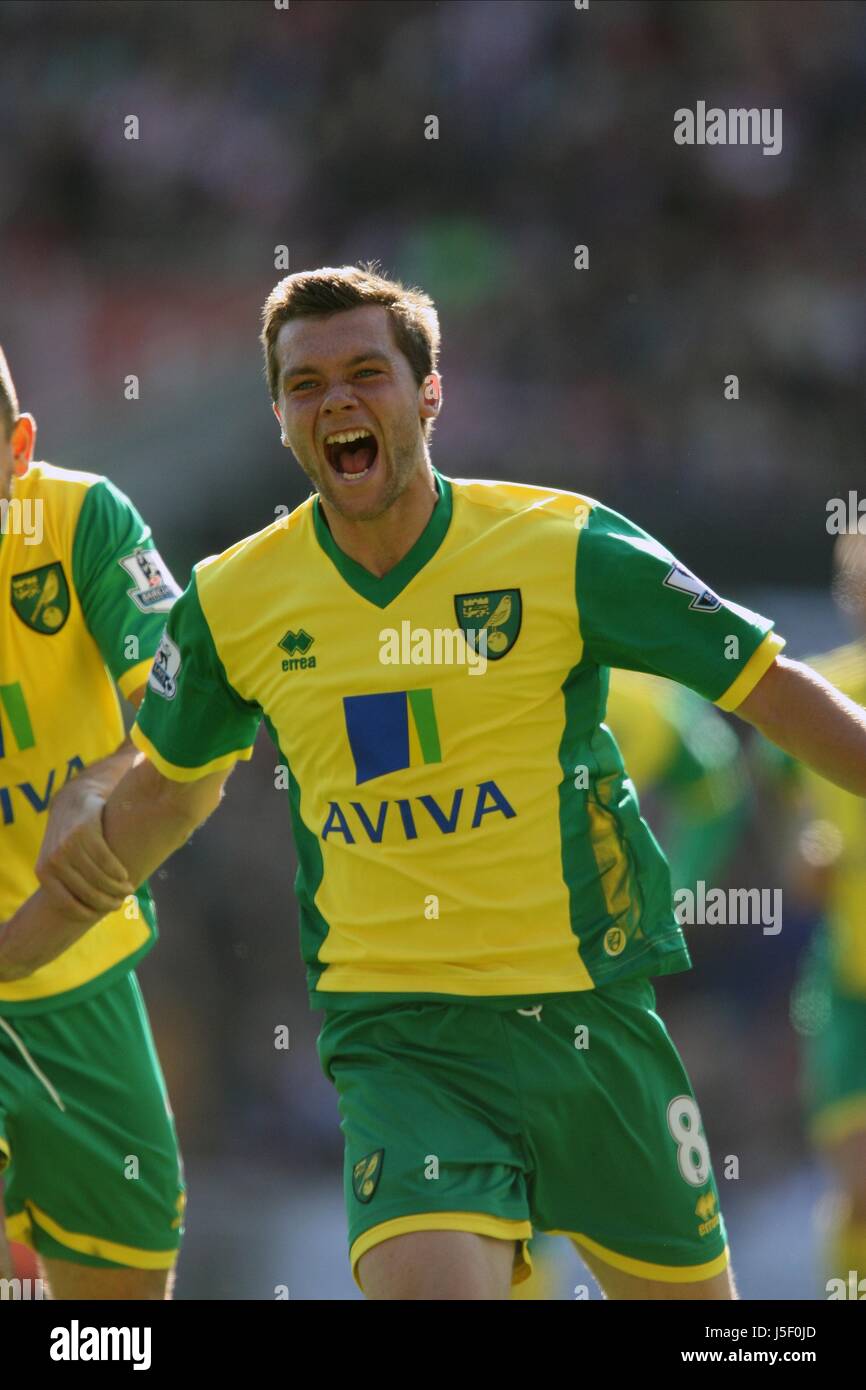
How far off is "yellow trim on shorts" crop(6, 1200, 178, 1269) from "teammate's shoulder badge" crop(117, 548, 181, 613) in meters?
1.33

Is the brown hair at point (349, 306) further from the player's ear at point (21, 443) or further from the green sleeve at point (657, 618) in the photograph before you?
the player's ear at point (21, 443)

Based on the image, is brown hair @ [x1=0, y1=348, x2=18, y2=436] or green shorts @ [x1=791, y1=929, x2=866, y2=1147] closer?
brown hair @ [x1=0, y1=348, x2=18, y2=436]

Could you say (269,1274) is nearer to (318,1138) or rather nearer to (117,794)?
(318,1138)

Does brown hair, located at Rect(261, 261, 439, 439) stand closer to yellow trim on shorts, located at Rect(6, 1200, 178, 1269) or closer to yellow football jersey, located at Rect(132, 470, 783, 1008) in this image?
yellow football jersey, located at Rect(132, 470, 783, 1008)

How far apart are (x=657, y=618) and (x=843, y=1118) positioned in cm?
242

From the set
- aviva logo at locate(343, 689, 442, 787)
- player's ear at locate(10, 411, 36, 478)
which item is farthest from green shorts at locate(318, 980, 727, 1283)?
player's ear at locate(10, 411, 36, 478)

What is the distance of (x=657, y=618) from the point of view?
3338mm

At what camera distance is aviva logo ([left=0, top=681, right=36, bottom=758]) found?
410cm

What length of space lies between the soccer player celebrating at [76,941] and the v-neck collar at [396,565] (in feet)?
1.94

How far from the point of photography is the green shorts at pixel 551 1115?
3.38m

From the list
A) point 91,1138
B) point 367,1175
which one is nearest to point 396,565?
point 367,1175

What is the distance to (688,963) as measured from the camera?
362 centimetres

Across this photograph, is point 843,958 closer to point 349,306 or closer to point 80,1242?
point 80,1242

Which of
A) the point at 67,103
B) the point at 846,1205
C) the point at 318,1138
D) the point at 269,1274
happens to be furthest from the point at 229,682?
the point at 67,103
